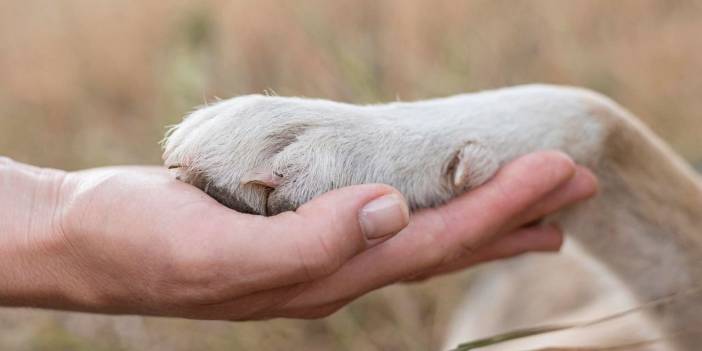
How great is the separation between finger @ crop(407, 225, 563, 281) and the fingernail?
0.58 meters

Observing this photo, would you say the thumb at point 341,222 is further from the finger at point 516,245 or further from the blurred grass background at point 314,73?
the blurred grass background at point 314,73

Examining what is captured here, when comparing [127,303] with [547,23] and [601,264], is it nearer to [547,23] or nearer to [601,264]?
[601,264]

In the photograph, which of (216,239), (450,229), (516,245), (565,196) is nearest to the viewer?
(216,239)

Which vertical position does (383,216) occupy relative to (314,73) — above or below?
above

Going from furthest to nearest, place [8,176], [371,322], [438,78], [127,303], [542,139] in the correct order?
1. [438,78]
2. [371,322]
3. [542,139]
4. [8,176]
5. [127,303]

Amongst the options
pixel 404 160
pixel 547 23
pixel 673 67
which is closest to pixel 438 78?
pixel 547 23

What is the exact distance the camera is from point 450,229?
153 cm

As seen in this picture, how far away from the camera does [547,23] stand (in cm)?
407

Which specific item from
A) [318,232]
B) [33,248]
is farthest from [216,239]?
[33,248]

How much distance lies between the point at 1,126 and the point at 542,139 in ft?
14.9

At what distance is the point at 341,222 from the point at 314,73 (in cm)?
265

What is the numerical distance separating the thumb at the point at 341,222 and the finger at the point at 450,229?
0.20 m

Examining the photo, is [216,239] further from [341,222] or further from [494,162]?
[494,162]

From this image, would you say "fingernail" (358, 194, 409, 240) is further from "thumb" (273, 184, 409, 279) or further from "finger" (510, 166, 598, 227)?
"finger" (510, 166, 598, 227)
